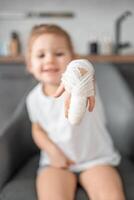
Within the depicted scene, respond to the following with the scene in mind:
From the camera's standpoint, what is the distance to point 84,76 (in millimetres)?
459

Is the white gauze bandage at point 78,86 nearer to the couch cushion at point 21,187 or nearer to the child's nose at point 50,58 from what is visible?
the child's nose at point 50,58

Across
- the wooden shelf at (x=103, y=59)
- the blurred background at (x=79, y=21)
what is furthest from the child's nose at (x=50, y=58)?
the blurred background at (x=79, y=21)

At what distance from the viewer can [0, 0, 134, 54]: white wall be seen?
6.58 ft

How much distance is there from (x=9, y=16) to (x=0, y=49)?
0.69 feet

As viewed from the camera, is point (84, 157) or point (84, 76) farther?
point (84, 157)

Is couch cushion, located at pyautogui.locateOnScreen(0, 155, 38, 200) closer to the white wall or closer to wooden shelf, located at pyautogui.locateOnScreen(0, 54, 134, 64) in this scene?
wooden shelf, located at pyautogui.locateOnScreen(0, 54, 134, 64)

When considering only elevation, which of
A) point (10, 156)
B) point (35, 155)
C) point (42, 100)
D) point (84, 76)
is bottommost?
point (35, 155)

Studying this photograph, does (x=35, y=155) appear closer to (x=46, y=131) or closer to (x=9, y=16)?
(x=46, y=131)

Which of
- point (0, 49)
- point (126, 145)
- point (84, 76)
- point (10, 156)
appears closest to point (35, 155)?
point (10, 156)

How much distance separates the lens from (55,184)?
2.81 ft

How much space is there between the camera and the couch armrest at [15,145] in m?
0.96

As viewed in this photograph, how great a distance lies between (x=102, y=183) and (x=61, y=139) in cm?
18

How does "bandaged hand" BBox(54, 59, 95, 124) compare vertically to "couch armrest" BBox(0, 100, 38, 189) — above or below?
above

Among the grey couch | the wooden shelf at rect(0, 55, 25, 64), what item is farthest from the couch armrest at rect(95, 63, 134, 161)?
the wooden shelf at rect(0, 55, 25, 64)
